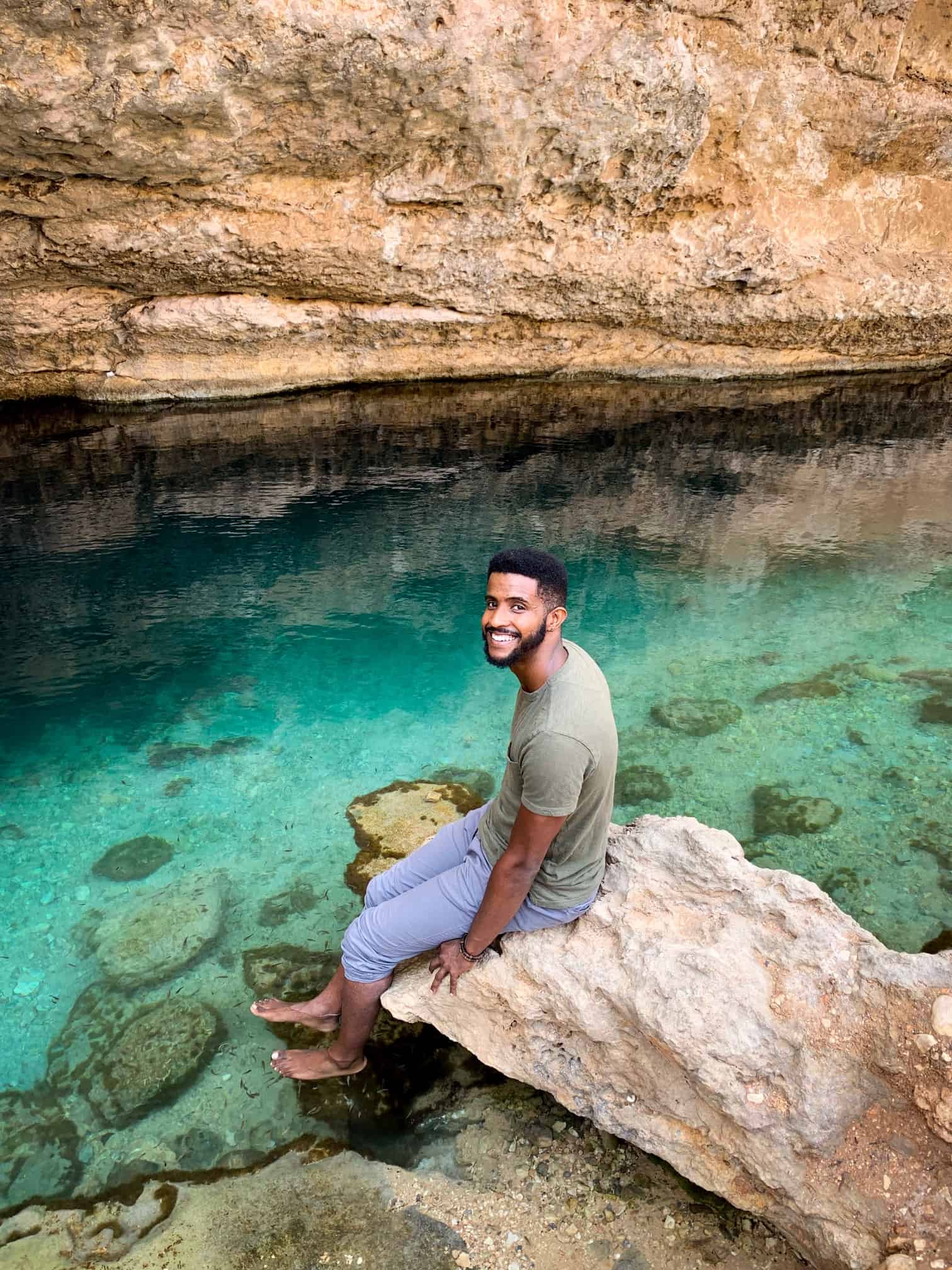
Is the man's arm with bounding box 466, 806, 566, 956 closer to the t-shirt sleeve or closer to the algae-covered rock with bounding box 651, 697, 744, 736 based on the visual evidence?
the t-shirt sleeve

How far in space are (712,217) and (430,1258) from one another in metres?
19.9

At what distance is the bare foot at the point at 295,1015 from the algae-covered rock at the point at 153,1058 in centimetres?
36

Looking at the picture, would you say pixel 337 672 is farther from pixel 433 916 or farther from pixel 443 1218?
pixel 443 1218

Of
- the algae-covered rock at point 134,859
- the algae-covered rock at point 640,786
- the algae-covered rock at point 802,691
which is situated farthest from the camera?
the algae-covered rock at point 802,691

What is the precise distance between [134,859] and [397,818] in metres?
1.67

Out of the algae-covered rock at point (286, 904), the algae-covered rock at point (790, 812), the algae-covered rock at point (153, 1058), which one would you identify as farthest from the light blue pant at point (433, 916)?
the algae-covered rock at point (790, 812)

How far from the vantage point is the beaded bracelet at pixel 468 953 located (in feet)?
10.4

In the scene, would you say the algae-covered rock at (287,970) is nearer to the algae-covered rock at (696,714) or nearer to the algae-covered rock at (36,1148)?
the algae-covered rock at (36,1148)

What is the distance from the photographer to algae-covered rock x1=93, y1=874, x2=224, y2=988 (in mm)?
4312

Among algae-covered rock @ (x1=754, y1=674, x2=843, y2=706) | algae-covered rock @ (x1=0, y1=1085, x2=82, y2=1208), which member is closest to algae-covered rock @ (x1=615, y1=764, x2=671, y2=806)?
algae-covered rock @ (x1=754, y1=674, x2=843, y2=706)

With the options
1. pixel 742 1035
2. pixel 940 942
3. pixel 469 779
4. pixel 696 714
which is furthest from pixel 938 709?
pixel 742 1035

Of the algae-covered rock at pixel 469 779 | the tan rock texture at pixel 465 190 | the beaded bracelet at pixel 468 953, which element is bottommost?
the algae-covered rock at pixel 469 779

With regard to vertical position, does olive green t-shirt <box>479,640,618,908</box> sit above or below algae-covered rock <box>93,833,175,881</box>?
above

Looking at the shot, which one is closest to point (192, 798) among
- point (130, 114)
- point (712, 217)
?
point (130, 114)
